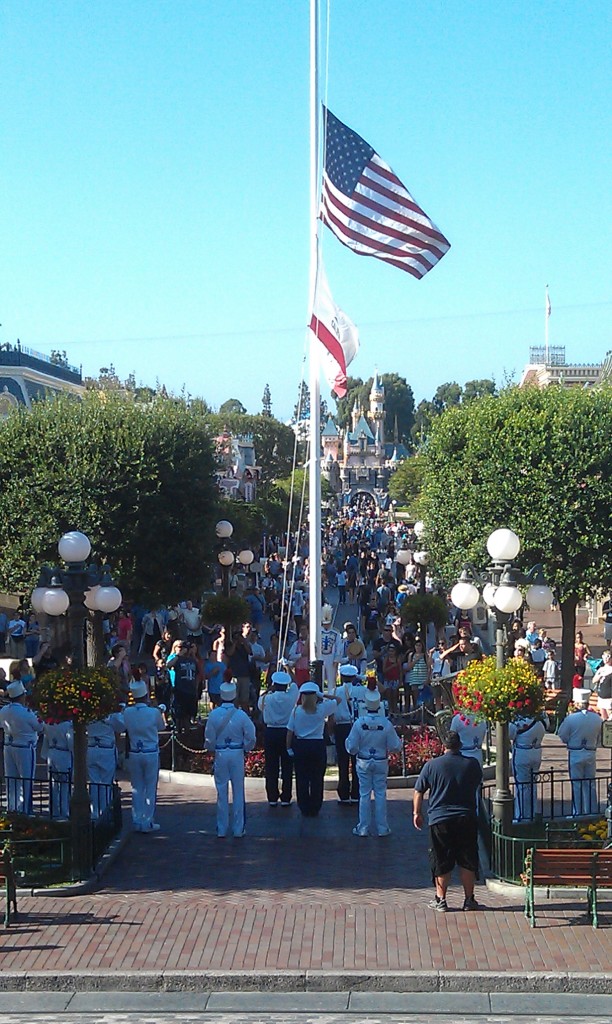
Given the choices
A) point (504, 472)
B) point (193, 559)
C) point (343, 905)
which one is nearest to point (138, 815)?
point (343, 905)

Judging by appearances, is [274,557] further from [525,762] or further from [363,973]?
[363,973]

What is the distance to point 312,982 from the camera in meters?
8.94

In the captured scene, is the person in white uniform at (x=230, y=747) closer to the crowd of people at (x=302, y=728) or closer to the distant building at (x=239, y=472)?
the crowd of people at (x=302, y=728)

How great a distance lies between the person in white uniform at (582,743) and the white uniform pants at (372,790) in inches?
74.4

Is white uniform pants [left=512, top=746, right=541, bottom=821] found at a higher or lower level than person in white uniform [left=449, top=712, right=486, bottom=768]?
lower

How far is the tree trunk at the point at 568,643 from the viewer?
80.1ft

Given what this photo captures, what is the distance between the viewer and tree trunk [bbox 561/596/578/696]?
80.1ft

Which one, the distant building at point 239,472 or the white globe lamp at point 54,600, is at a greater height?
the distant building at point 239,472

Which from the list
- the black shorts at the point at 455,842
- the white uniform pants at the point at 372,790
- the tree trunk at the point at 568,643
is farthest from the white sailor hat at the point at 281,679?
the tree trunk at the point at 568,643

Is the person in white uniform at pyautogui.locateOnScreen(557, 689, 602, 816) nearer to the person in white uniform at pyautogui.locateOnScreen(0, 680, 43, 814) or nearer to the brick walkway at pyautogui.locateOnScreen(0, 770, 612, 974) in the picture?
the brick walkway at pyautogui.locateOnScreen(0, 770, 612, 974)

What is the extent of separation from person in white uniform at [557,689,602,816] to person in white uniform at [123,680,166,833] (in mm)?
4203

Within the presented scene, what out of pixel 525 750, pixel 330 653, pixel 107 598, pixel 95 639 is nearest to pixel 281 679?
pixel 107 598

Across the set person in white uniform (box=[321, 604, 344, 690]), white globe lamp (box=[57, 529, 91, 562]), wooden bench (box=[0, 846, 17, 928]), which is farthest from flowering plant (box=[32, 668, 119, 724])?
person in white uniform (box=[321, 604, 344, 690])

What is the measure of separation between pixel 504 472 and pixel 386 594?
9839mm
